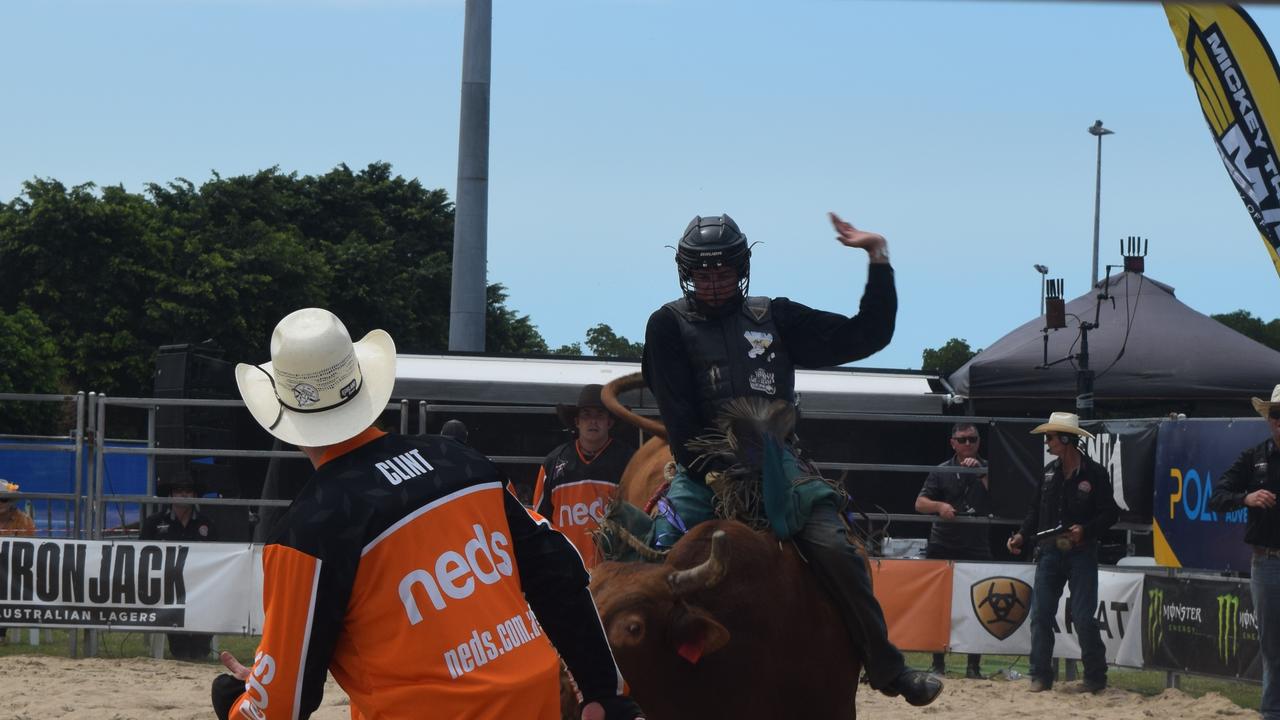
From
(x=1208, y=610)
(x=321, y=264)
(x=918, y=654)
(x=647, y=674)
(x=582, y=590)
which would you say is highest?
(x=321, y=264)

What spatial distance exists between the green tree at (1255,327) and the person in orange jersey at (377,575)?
157 ft

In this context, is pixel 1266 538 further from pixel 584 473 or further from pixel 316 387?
pixel 316 387

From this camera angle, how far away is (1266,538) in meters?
8.24

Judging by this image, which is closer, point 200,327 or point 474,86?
point 474,86

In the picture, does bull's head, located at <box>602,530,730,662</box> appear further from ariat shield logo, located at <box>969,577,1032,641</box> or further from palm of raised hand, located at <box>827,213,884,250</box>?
ariat shield logo, located at <box>969,577,1032,641</box>

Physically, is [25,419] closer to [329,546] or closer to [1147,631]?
[1147,631]

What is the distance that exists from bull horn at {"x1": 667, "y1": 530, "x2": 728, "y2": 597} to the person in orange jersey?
1134 millimetres

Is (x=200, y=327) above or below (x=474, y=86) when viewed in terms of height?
below

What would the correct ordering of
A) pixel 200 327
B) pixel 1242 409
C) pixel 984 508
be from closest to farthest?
pixel 984 508, pixel 1242 409, pixel 200 327

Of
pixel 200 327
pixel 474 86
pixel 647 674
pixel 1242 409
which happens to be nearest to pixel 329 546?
pixel 647 674

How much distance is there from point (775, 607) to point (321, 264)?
119ft

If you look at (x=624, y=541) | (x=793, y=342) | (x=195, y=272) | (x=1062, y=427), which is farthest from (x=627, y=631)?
(x=195, y=272)

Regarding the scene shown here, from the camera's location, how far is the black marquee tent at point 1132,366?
51.7 ft

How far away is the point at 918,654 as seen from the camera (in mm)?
12836
